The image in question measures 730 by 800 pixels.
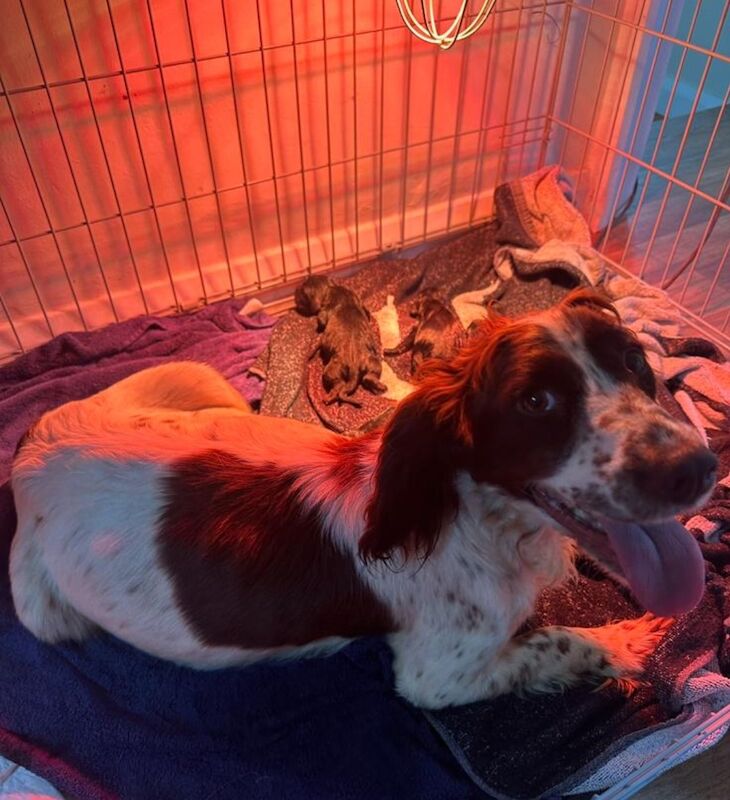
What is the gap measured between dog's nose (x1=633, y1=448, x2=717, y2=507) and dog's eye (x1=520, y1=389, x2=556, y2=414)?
18 centimetres

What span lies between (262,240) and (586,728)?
2.20 m

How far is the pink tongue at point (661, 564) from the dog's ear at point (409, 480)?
1.10 feet

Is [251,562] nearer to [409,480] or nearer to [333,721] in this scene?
[409,480]

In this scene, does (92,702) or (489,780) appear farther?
(92,702)

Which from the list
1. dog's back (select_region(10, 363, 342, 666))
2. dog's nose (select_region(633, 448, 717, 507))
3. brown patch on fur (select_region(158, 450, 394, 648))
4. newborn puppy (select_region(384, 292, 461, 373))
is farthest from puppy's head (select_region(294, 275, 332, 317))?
dog's nose (select_region(633, 448, 717, 507))

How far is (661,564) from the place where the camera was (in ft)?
4.71

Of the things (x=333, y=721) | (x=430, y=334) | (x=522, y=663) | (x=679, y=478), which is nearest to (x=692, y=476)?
(x=679, y=478)

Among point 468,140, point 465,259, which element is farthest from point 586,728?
point 468,140

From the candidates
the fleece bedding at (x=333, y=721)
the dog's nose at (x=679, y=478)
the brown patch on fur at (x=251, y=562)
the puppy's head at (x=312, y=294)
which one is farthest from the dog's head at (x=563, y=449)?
the puppy's head at (x=312, y=294)

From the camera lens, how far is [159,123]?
269cm

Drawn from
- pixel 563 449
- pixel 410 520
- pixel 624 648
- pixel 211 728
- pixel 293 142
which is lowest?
pixel 211 728

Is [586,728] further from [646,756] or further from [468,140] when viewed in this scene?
[468,140]

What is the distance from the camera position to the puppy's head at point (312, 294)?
9.49 ft

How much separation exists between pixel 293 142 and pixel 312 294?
60 centimetres
